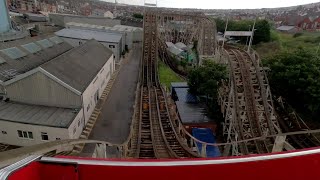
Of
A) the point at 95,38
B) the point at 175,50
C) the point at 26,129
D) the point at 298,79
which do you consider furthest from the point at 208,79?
the point at 175,50

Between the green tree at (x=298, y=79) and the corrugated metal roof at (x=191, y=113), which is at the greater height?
the green tree at (x=298, y=79)

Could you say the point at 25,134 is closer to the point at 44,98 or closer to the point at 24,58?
the point at 44,98

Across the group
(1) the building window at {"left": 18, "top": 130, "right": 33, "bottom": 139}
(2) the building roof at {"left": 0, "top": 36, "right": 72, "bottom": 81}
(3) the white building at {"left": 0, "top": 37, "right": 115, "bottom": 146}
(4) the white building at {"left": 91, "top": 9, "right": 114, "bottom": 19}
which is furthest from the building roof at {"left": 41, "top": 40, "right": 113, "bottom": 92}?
(4) the white building at {"left": 91, "top": 9, "right": 114, "bottom": 19}

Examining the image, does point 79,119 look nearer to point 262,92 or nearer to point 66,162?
point 262,92

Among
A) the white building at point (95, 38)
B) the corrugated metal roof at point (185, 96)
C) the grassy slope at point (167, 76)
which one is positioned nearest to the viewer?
the corrugated metal roof at point (185, 96)

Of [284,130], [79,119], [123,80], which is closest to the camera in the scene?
[79,119]

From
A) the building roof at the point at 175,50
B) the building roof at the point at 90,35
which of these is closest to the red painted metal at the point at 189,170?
the building roof at the point at 90,35

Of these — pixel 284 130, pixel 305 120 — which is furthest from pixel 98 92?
pixel 305 120

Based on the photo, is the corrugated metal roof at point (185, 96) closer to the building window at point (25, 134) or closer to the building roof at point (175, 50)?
the building window at point (25, 134)
